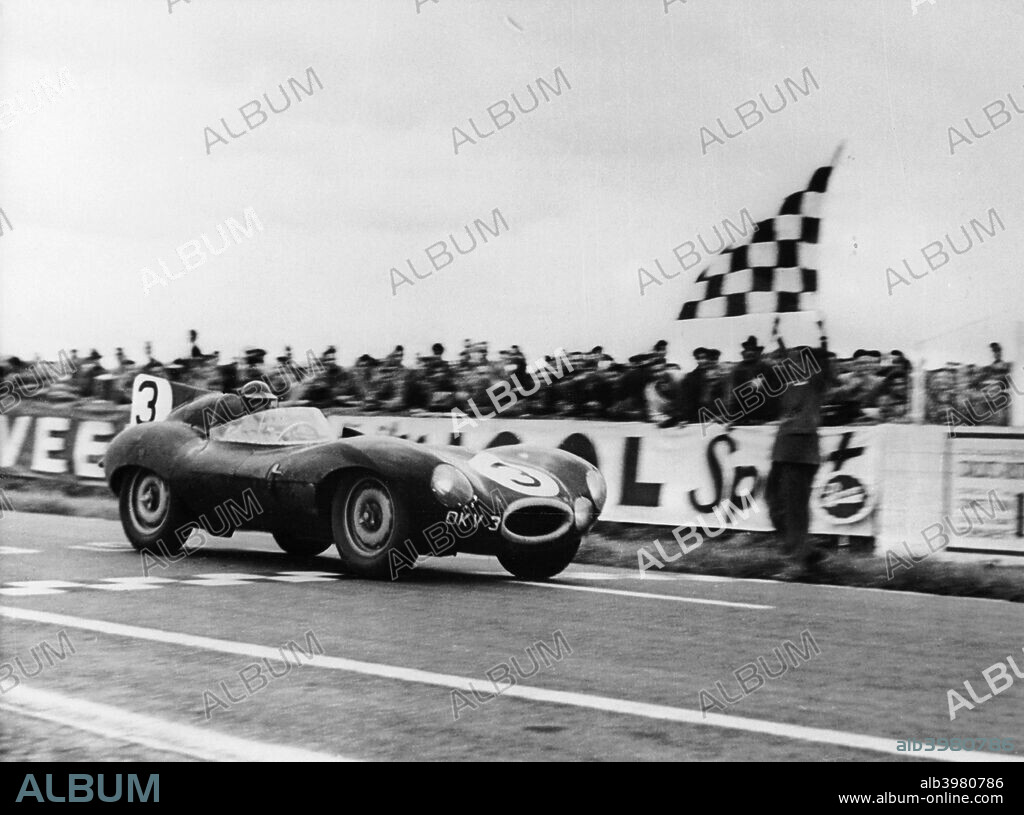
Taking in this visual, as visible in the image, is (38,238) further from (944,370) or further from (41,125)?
(944,370)

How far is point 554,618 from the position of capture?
6.76 m

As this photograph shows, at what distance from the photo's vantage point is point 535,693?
492cm

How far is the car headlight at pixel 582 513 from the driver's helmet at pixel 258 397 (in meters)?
2.02

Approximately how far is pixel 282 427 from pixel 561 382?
7.04 feet

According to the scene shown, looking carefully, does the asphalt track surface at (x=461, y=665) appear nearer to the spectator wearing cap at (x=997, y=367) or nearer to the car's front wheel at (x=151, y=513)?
the car's front wheel at (x=151, y=513)

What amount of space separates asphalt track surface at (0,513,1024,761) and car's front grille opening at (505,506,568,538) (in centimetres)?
36

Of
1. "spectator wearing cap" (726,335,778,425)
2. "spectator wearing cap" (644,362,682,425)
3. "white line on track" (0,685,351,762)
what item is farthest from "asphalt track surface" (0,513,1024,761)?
"spectator wearing cap" (644,362,682,425)

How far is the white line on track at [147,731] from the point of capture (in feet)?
13.0

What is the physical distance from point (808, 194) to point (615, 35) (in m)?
1.70

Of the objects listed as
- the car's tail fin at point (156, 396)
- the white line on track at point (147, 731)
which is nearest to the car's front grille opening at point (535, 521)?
the car's tail fin at point (156, 396)

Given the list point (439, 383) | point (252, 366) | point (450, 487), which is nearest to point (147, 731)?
point (450, 487)

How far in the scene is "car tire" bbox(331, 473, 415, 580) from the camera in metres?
7.75

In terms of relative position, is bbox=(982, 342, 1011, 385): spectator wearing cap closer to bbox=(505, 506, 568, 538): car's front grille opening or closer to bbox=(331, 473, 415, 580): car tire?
bbox=(505, 506, 568, 538): car's front grille opening

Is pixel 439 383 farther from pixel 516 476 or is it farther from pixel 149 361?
pixel 149 361
